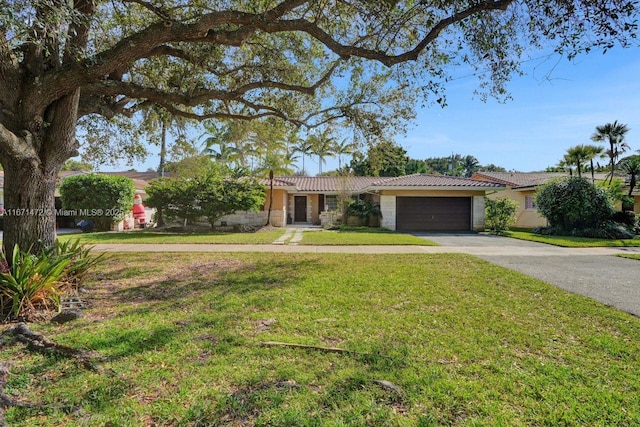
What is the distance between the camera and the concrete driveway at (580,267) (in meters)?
6.40

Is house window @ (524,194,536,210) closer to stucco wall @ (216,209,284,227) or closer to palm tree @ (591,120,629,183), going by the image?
palm tree @ (591,120,629,183)

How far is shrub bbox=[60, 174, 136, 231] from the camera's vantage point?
17.7m

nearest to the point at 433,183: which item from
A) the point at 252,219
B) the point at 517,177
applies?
the point at 252,219

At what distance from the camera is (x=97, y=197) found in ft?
58.5

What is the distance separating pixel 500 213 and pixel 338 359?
19067mm

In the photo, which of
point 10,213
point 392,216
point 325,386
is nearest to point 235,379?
point 325,386

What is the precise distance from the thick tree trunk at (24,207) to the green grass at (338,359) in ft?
4.65

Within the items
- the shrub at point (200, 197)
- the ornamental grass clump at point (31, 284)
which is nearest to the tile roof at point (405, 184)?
the shrub at point (200, 197)

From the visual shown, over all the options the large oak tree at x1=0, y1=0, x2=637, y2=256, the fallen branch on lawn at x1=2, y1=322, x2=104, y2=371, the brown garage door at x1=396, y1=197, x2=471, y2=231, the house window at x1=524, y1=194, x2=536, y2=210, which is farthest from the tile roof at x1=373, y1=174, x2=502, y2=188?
the fallen branch on lawn at x1=2, y1=322, x2=104, y2=371

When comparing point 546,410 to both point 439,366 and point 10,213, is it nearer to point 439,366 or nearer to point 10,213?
point 439,366

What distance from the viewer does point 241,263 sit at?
9.32 m

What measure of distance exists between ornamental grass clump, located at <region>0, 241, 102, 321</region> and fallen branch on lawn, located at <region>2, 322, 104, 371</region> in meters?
0.71

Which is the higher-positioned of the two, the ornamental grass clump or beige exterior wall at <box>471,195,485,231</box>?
beige exterior wall at <box>471,195,485,231</box>

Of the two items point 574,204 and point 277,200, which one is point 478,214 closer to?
point 574,204
